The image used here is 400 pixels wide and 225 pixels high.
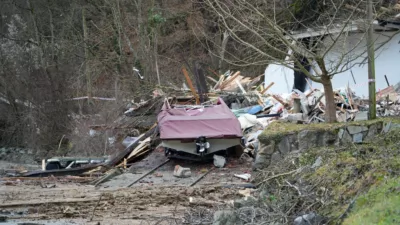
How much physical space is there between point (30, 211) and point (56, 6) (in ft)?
100

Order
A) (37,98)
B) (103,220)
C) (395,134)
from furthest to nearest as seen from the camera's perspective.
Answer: (37,98) < (395,134) < (103,220)

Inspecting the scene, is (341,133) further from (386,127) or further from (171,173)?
(171,173)

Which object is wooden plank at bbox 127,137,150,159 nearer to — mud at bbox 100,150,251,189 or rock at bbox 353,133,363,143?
mud at bbox 100,150,251,189

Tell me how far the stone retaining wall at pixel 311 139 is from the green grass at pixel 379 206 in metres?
5.17

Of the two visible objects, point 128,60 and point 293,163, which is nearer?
point 293,163

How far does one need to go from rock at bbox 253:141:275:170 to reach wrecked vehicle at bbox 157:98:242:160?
3.00 metres

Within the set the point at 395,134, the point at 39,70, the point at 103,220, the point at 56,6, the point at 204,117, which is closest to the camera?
the point at 103,220

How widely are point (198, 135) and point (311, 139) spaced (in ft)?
15.0

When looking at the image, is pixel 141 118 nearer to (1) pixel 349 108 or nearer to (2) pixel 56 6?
(1) pixel 349 108

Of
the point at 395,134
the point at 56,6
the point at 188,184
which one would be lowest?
the point at 188,184

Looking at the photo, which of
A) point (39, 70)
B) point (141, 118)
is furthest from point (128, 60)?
point (141, 118)

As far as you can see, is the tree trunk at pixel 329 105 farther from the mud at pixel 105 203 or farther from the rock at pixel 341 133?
the mud at pixel 105 203

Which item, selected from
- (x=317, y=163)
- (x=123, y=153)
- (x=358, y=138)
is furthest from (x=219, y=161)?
(x=317, y=163)

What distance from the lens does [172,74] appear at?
3684 cm
